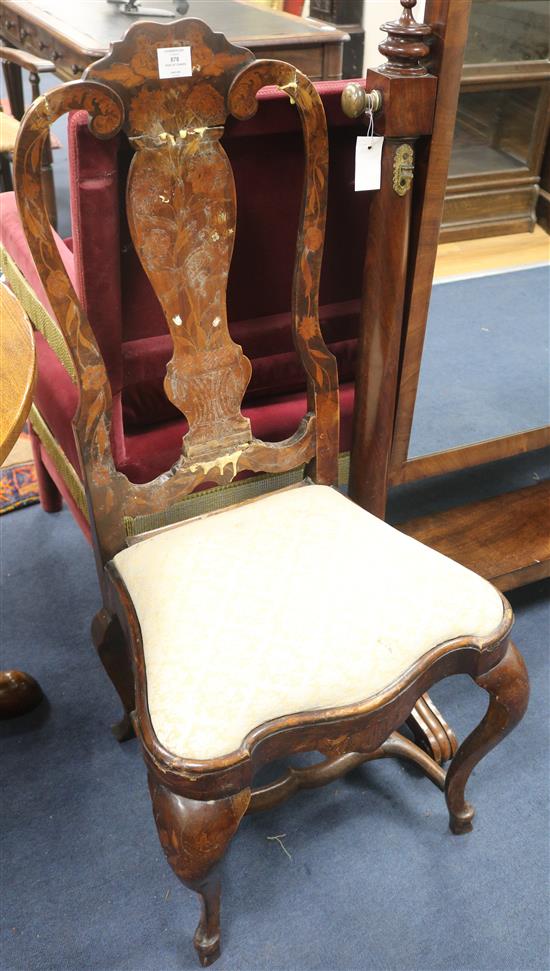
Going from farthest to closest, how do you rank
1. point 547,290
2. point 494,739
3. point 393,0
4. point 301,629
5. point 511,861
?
point 547,290, point 393,0, point 511,861, point 494,739, point 301,629

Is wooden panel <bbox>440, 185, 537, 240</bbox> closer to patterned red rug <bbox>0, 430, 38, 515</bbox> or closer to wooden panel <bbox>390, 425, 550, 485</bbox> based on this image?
wooden panel <bbox>390, 425, 550, 485</bbox>

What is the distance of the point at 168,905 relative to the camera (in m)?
1.26

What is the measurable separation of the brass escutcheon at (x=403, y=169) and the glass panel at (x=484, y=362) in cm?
28

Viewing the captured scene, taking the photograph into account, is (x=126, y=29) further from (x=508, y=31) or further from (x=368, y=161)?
(x=368, y=161)

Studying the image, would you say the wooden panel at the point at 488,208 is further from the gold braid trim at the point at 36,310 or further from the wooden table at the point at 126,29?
the wooden table at the point at 126,29

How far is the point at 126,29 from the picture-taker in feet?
9.03

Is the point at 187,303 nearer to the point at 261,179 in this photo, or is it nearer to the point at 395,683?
the point at 261,179

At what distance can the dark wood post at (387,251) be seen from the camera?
111cm

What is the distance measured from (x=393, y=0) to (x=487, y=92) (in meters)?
0.28

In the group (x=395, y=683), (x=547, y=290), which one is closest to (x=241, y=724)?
(x=395, y=683)

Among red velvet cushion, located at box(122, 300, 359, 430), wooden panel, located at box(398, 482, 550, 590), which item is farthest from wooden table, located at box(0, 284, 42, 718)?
wooden panel, located at box(398, 482, 550, 590)

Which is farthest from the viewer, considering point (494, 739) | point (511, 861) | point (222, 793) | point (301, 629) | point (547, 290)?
point (547, 290)

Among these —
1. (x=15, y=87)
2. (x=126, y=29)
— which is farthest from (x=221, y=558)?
(x=15, y=87)

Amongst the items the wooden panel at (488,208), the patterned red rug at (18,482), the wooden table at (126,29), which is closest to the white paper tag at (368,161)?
the wooden panel at (488,208)
